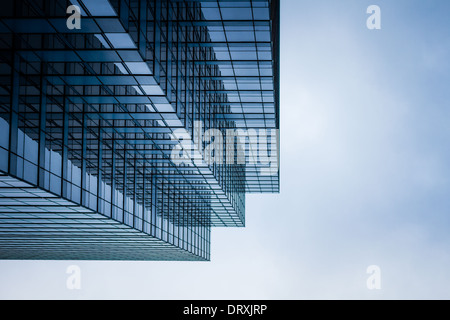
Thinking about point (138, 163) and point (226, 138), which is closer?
point (138, 163)

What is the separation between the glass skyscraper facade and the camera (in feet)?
87.6

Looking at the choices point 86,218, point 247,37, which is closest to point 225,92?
point 247,37

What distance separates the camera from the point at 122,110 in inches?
1519

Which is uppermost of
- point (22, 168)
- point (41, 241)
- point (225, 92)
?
point (225, 92)

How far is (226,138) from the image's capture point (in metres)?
63.5

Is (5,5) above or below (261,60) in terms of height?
below

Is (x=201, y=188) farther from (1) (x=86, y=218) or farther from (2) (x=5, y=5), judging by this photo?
(2) (x=5, y=5)

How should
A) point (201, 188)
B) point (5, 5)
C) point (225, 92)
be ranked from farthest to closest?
point (201, 188), point (225, 92), point (5, 5)

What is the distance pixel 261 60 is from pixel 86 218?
56.9ft

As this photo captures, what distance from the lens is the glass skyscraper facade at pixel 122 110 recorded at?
87.6ft

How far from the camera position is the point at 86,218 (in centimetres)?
4209

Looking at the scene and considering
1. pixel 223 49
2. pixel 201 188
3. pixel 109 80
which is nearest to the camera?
pixel 109 80
